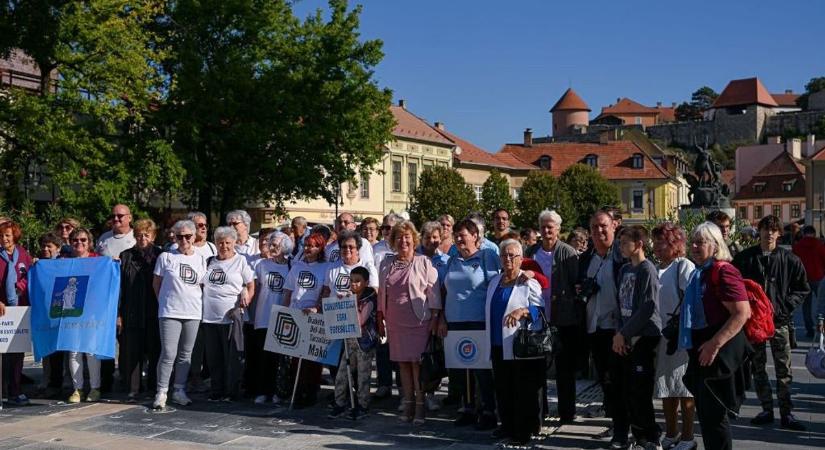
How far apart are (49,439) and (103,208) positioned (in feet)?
66.1

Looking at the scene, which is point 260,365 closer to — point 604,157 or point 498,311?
point 498,311

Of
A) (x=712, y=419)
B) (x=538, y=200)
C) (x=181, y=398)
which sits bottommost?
(x=181, y=398)

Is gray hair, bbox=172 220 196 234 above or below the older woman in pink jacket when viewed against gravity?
above

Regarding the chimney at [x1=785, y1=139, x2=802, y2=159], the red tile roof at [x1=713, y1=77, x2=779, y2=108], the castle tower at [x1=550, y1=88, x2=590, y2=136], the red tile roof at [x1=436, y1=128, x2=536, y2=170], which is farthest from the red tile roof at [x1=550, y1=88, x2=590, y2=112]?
the red tile roof at [x1=436, y1=128, x2=536, y2=170]

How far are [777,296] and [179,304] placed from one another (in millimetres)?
6063

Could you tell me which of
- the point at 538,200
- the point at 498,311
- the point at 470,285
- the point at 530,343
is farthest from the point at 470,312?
the point at 538,200

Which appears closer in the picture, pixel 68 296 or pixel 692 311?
pixel 692 311

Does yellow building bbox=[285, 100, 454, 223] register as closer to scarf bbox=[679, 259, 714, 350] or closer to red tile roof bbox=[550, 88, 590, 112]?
scarf bbox=[679, 259, 714, 350]

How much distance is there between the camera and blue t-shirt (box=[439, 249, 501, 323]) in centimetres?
818

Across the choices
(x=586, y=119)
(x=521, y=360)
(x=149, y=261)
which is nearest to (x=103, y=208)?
(x=149, y=261)

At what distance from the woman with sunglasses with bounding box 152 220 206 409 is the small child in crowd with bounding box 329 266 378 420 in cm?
179

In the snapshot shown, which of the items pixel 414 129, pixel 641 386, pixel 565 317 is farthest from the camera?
pixel 414 129

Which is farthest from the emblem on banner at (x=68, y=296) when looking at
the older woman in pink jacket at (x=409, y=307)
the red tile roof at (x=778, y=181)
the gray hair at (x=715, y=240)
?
the red tile roof at (x=778, y=181)

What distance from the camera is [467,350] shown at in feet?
26.9
